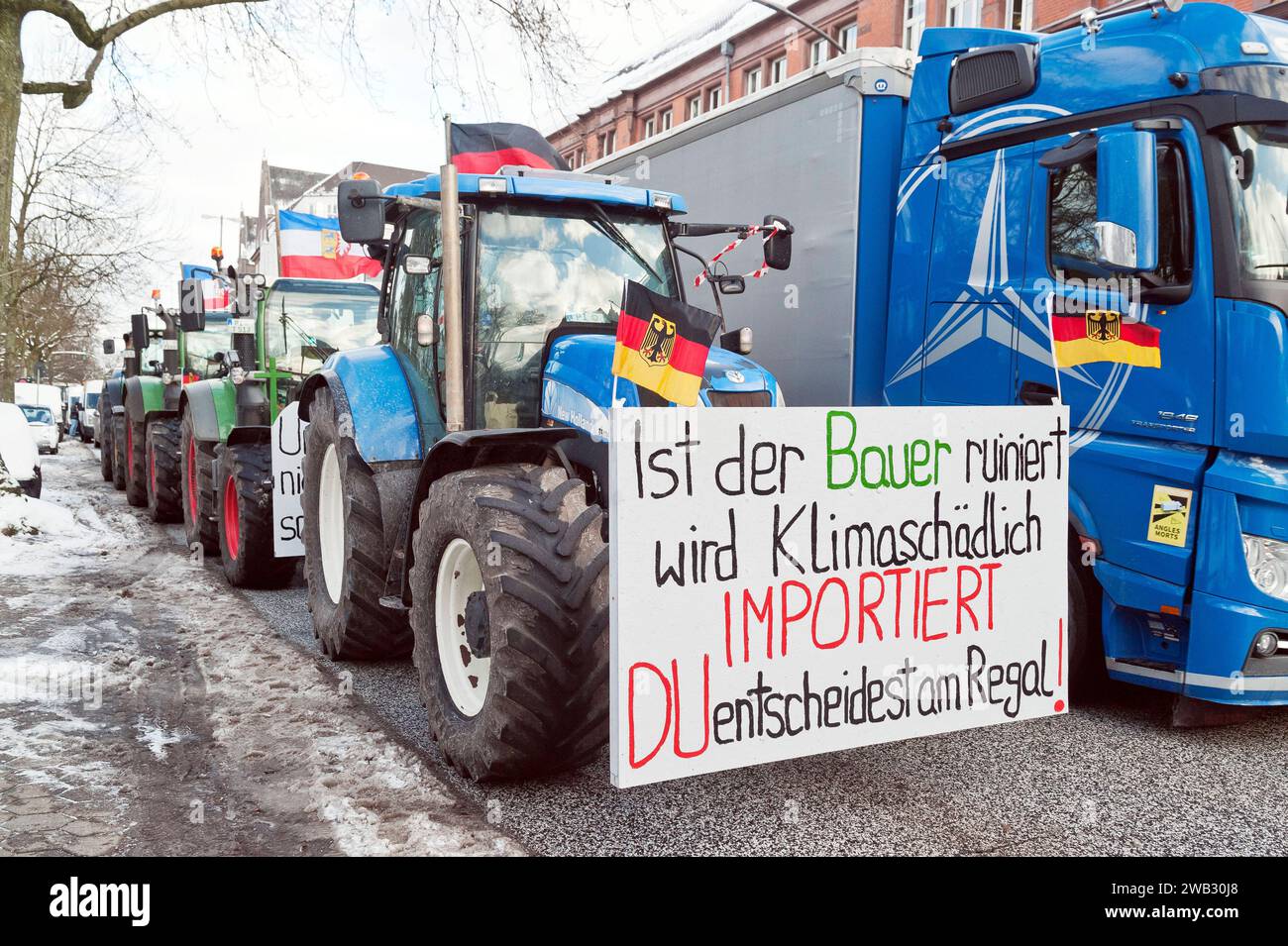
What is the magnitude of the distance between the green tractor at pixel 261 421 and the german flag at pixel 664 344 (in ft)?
14.1

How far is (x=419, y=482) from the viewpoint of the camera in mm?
4555

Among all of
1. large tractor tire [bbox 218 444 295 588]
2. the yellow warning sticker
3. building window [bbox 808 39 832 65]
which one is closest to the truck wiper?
the yellow warning sticker

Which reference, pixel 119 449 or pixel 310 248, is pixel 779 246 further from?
pixel 119 449

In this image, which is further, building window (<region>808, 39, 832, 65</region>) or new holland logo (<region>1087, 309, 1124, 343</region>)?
building window (<region>808, 39, 832, 65</region>)

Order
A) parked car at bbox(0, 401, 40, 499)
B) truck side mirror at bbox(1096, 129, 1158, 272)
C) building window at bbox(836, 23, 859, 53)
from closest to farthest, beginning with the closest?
1. truck side mirror at bbox(1096, 129, 1158, 272)
2. parked car at bbox(0, 401, 40, 499)
3. building window at bbox(836, 23, 859, 53)

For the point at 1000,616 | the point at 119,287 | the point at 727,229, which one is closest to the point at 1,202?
the point at 727,229

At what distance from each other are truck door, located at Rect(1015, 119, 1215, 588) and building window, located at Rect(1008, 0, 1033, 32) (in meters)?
15.6

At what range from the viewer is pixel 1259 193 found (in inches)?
173

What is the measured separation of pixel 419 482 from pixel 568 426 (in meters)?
0.68

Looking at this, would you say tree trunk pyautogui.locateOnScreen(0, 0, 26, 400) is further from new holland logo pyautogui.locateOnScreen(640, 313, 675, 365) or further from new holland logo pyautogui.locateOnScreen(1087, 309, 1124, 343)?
new holland logo pyautogui.locateOnScreen(1087, 309, 1124, 343)

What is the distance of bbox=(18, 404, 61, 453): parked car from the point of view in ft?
86.9

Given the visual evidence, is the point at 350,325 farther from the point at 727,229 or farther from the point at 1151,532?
the point at 1151,532

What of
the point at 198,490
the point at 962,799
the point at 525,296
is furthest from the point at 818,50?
the point at 962,799

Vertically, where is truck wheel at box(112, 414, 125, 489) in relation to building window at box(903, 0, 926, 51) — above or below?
below
